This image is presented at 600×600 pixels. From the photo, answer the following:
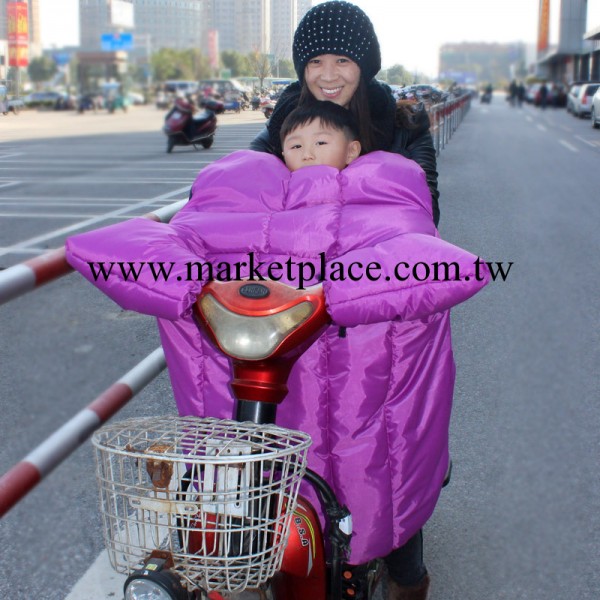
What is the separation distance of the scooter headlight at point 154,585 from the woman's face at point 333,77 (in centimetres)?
168

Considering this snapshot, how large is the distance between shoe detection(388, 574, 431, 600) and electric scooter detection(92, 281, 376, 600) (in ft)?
2.48

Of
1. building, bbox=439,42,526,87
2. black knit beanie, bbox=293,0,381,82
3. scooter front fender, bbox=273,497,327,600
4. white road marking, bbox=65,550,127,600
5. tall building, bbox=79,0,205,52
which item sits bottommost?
white road marking, bbox=65,550,127,600

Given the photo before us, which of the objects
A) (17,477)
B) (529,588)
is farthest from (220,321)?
(529,588)

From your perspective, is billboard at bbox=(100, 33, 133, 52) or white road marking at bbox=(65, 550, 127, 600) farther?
billboard at bbox=(100, 33, 133, 52)

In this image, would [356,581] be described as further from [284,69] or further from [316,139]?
[284,69]

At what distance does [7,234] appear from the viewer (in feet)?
16.9

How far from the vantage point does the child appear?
1869 mm

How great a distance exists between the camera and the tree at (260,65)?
12.3 feet

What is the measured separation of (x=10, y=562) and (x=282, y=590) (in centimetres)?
116

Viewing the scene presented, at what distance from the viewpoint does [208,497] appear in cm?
148

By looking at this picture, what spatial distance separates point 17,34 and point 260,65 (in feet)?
3.59

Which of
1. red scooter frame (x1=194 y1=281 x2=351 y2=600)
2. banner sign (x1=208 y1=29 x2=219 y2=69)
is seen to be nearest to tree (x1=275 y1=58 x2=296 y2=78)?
banner sign (x1=208 y1=29 x2=219 y2=69)

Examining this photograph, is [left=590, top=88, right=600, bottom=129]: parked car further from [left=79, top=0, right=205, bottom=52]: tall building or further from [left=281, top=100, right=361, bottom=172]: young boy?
[left=281, top=100, right=361, bottom=172]: young boy

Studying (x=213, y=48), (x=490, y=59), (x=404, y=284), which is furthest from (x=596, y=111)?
(x=490, y=59)
